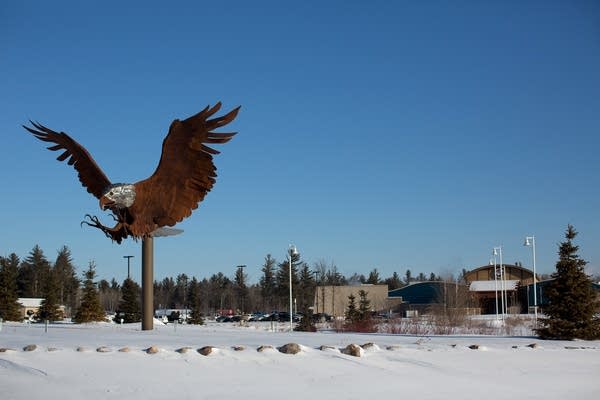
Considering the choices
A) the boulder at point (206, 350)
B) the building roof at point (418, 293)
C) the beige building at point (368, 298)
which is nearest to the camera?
the boulder at point (206, 350)

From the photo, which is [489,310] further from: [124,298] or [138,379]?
[138,379]

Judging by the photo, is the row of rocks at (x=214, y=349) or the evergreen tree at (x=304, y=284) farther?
the evergreen tree at (x=304, y=284)

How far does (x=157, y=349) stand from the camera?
36.9 ft

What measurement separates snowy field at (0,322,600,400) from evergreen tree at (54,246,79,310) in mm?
48501

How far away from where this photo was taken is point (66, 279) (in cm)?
6669

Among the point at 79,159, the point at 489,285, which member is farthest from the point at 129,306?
the point at 489,285

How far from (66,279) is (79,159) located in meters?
56.9

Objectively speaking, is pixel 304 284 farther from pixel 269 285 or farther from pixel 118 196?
pixel 118 196

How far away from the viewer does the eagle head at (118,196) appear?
1244cm

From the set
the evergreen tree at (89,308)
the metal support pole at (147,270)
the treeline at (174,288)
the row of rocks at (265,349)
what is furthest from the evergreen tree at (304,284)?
the row of rocks at (265,349)

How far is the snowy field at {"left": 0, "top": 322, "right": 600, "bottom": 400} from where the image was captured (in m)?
9.49

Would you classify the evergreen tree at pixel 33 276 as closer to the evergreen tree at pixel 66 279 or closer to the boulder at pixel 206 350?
the evergreen tree at pixel 66 279

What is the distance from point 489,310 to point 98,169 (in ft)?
166

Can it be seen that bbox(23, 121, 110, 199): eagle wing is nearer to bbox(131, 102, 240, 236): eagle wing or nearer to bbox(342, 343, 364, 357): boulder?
bbox(131, 102, 240, 236): eagle wing
